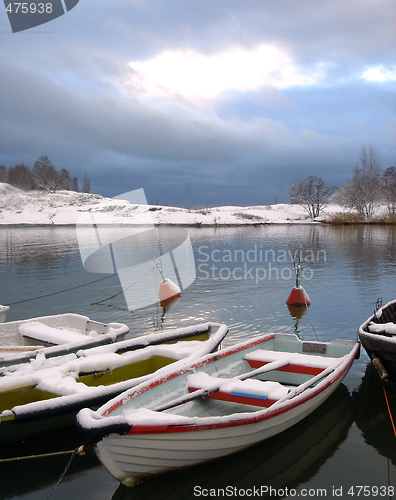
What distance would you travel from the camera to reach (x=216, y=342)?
8891 millimetres

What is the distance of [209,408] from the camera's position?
650 centimetres

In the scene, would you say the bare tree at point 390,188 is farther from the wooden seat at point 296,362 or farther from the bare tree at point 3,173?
the bare tree at point 3,173

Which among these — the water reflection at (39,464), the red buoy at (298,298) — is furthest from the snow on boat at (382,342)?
the red buoy at (298,298)

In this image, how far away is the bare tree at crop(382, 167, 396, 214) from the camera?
86.2 meters

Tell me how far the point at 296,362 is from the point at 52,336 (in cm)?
606

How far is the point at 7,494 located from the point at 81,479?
3.29 feet

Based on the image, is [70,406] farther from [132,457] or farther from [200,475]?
[200,475]

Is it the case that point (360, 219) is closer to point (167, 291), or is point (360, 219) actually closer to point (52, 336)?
point (167, 291)

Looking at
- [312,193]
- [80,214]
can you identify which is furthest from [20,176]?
[312,193]

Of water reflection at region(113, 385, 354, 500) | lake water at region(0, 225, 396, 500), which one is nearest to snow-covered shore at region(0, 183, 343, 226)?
lake water at region(0, 225, 396, 500)

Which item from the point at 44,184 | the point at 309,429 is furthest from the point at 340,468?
the point at 44,184

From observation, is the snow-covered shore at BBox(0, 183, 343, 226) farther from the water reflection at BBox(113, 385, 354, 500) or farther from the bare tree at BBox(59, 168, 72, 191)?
the water reflection at BBox(113, 385, 354, 500)

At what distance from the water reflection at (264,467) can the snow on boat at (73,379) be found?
5.08 ft

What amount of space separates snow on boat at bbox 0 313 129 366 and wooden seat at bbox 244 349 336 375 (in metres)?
3.55
